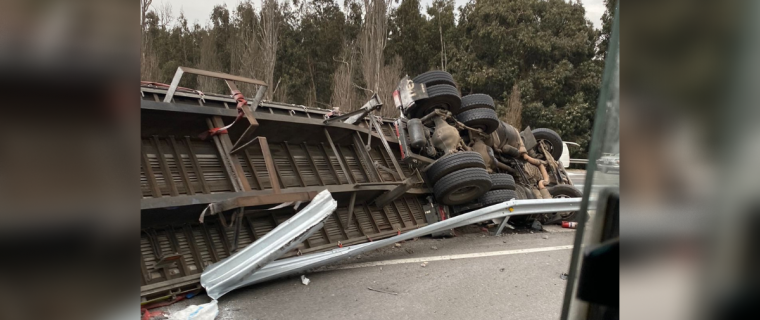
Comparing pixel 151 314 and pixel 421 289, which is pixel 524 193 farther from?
pixel 151 314

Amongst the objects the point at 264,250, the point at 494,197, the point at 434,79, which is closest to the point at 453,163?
the point at 494,197

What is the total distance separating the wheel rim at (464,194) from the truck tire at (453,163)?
0.97 ft

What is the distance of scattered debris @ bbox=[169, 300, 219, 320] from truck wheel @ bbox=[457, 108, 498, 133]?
4.74 meters

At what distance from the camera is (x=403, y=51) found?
2570cm

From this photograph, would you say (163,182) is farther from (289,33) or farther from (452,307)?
(289,33)

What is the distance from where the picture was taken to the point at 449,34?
Result: 82.6ft

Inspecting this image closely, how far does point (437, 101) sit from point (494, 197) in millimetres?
1658

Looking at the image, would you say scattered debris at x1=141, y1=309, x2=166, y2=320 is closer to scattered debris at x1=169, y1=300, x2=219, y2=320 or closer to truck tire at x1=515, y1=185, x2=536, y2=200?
scattered debris at x1=169, y1=300, x2=219, y2=320

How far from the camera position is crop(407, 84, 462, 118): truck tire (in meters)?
6.44

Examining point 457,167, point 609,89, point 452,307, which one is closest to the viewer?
point 609,89

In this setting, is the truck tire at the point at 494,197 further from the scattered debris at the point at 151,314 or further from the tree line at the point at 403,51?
the tree line at the point at 403,51
